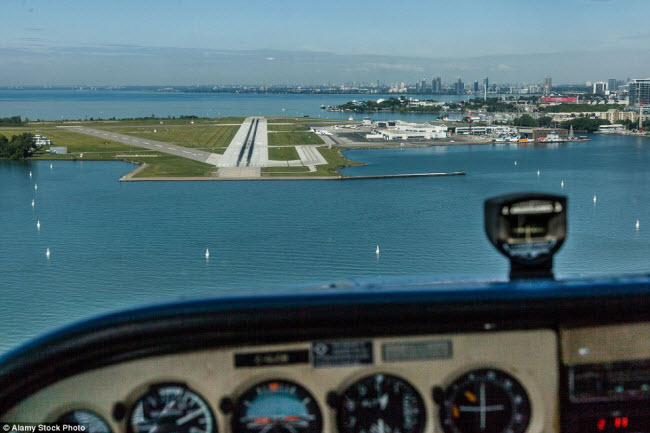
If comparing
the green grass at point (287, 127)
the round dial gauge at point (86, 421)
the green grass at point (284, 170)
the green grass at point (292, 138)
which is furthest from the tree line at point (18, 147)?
the round dial gauge at point (86, 421)

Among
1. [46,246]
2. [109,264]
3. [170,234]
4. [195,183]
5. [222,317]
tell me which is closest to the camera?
[222,317]

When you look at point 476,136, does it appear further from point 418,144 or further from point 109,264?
point 109,264

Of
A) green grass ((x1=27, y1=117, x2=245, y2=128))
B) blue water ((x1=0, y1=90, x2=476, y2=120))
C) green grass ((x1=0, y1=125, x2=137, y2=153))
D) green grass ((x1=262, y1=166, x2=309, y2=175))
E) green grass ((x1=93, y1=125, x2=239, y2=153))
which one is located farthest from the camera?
blue water ((x1=0, y1=90, x2=476, y2=120))

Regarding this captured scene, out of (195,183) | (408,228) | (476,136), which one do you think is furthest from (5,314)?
(476,136)

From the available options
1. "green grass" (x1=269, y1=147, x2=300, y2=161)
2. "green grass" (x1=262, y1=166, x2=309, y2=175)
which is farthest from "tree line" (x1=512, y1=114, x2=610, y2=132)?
"green grass" (x1=262, y1=166, x2=309, y2=175)

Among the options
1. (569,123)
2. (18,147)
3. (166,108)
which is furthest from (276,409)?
(166,108)

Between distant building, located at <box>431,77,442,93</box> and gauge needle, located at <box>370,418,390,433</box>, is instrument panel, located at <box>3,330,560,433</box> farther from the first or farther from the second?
distant building, located at <box>431,77,442,93</box>
